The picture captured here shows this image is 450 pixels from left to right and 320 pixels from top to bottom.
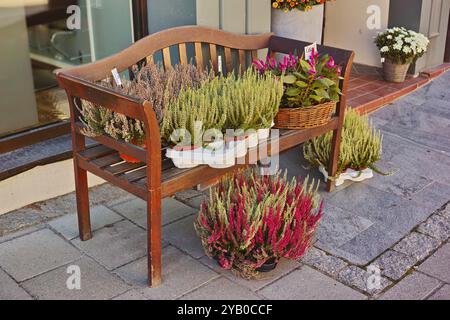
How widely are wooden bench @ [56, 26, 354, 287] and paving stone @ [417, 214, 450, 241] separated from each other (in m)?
0.74

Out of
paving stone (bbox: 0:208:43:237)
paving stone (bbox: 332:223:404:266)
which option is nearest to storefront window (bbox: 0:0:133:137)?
paving stone (bbox: 0:208:43:237)

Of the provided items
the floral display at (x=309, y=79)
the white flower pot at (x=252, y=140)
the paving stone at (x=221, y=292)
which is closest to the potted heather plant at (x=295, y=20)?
the floral display at (x=309, y=79)

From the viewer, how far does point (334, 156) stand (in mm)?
4148

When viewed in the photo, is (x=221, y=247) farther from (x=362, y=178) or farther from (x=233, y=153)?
(x=362, y=178)

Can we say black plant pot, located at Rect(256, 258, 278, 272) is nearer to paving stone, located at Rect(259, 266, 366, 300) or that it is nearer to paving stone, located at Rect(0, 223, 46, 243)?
paving stone, located at Rect(259, 266, 366, 300)

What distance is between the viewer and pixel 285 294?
Answer: 9.98 ft

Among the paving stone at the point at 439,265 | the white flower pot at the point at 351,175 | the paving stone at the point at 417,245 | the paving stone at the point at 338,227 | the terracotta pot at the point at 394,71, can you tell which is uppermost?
the terracotta pot at the point at 394,71

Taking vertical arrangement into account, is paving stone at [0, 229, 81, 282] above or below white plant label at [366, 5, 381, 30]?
below

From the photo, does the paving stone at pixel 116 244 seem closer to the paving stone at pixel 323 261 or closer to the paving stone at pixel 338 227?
the paving stone at pixel 323 261

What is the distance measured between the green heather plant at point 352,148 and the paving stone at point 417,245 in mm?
789

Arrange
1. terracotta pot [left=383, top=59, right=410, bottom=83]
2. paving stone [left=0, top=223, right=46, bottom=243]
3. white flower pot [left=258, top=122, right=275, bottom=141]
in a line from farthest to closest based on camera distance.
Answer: terracotta pot [left=383, top=59, right=410, bottom=83] < paving stone [left=0, top=223, right=46, bottom=243] < white flower pot [left=258, top=122, right=275, bottom=141]

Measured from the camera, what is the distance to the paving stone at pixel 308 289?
3.03m

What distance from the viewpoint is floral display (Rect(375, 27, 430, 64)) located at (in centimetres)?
631
